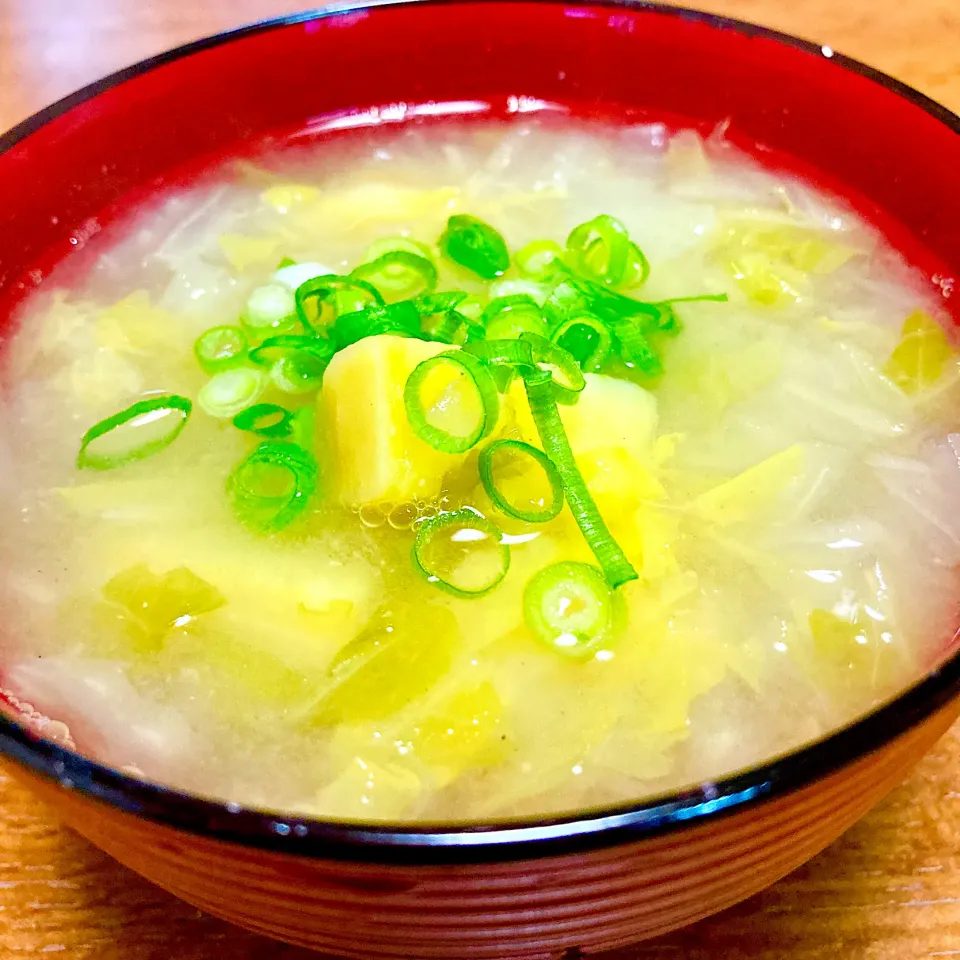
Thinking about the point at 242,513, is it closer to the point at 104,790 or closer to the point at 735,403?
the point at 104,790

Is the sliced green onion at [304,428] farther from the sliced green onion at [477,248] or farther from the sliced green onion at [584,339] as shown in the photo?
the sliced green onion at [477,248]

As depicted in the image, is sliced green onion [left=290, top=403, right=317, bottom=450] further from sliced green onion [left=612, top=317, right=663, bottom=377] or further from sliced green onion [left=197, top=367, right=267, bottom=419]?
sliced green onion [left=612, top=317, right=663, bottom=377]

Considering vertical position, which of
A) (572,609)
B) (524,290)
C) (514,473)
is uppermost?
(524,290)

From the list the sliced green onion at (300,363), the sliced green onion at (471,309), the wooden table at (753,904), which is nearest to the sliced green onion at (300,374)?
the sliced green onion at (300,363)

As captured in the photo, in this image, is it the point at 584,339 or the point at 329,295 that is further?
the point at 329,295

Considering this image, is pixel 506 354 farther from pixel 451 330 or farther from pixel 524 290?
pixel 524 290

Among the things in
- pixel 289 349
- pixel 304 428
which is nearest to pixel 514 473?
pixel 304 428
